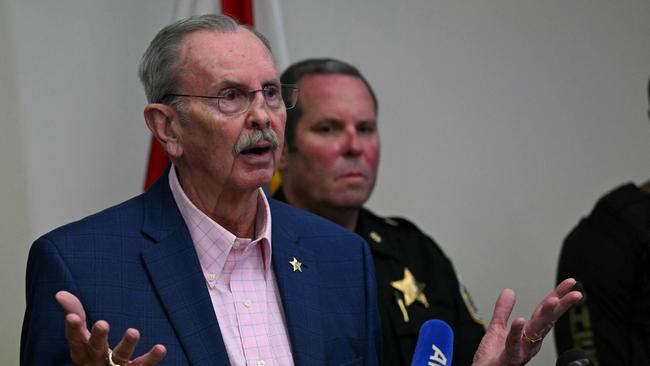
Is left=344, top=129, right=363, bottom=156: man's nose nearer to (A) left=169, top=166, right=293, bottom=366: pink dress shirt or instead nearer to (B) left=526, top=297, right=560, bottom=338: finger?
(A) left=169, top=166, right=293, bottom=366: pink dress shirt

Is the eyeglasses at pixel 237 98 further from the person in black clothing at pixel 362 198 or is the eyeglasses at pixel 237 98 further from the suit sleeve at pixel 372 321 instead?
the person in black clothing at pixel 362 198

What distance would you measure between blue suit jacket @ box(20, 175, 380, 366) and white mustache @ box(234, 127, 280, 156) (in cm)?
22

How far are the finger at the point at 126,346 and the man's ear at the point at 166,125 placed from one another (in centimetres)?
63

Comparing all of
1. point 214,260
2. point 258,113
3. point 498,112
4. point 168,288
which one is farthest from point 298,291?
point 498,112

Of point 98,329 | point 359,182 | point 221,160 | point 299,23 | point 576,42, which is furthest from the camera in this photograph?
point 576,42

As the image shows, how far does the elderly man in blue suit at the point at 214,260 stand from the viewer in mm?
2000

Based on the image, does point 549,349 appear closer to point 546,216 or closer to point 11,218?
point 546,216

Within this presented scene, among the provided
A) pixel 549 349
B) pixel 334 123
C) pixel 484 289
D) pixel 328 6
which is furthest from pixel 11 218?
pixel 549 349

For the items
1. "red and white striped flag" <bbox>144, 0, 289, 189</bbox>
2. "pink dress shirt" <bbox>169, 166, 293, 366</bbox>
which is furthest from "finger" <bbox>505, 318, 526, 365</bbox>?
"red and white striped flag" <bbox>144, 0, 289, 189</bbox>

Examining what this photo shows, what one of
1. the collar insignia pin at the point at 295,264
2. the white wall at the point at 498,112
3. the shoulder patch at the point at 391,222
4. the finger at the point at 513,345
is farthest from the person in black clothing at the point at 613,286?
the collar insignia pin at the point at 295,264

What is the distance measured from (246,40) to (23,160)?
1.43 m

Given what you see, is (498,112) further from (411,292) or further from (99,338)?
(99,338)

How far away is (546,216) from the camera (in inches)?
175

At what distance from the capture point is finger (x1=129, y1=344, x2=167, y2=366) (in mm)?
1701
